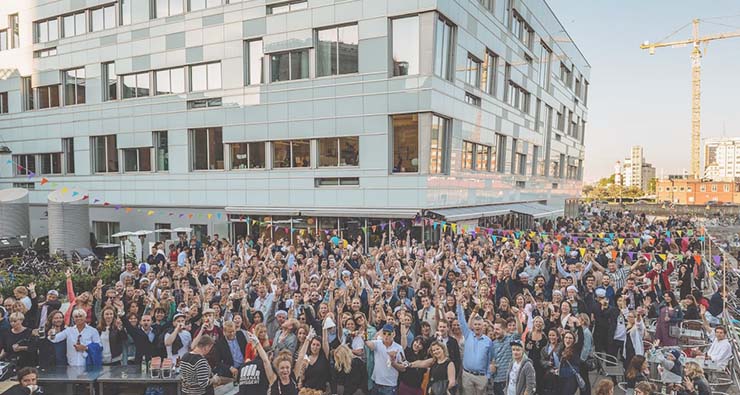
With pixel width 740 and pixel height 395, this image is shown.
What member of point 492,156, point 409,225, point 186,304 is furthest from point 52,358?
point 492,156

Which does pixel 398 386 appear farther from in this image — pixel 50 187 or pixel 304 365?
pixel 50 187

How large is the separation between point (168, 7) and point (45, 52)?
34.3 ft

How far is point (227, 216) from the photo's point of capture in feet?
80.9

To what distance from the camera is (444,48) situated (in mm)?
20875

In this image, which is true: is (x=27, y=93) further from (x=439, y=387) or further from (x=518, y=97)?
(x=439, y=387)

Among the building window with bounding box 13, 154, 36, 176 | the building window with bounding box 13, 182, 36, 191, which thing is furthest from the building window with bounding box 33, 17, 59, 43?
the building window with bounding box 13, 182, 36, 191

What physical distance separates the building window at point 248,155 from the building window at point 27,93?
1643 cm

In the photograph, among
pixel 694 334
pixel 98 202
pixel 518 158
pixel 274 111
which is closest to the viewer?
pixel 694 334

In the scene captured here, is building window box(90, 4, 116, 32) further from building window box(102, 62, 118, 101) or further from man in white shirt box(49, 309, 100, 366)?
man in white shirt box(49, 309, 100, 366)

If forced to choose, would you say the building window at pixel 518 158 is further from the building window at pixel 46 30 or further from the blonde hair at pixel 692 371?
the building window at pixel 46 30

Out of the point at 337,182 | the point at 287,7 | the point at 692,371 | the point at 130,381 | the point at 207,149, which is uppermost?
the point at 287,7

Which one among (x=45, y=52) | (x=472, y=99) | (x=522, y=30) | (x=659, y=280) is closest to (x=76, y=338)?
(x=659, y=280)

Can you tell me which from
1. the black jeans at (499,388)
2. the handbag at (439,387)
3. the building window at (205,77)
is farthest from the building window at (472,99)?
the handbag at (439,387)

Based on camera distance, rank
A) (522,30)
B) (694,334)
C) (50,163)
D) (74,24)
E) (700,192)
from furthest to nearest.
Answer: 1. (700,192)
2. (522,30)
3. (50,163)
4. (74,24)
5. (694,334)
